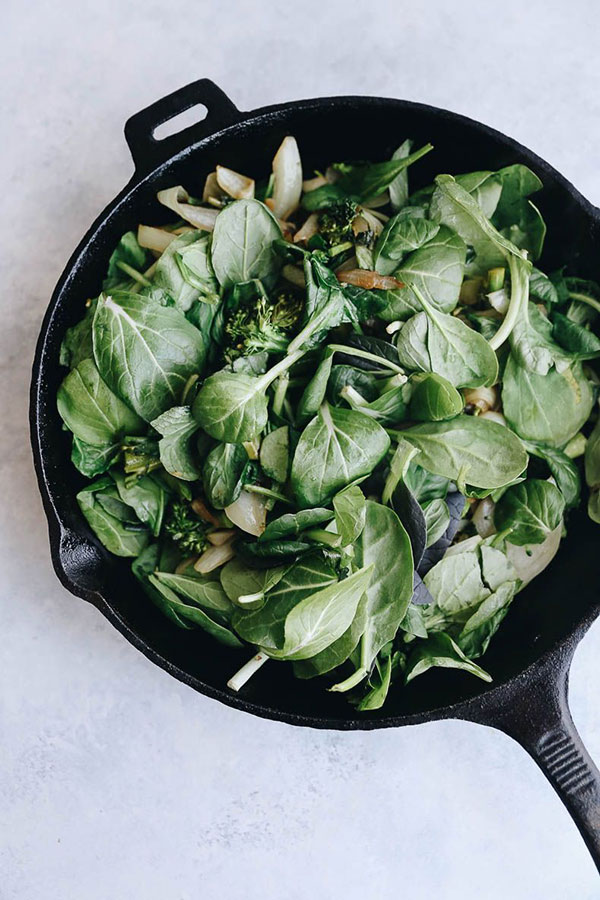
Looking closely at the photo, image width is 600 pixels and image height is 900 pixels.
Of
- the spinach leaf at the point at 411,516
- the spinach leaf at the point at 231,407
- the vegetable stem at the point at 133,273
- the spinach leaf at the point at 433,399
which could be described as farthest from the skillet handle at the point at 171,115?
the spinach leaf at the point at 411,516

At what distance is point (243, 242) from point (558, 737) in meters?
0.81

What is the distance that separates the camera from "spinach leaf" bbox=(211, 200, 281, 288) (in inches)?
47.1

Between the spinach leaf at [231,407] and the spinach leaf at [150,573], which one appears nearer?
the spinach leaf at [231,407]

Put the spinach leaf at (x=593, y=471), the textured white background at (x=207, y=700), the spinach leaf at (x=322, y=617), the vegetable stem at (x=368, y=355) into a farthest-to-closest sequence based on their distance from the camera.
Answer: the textured white background at (x=207, y=700) → the spinach leaf at (x=593, y=471) → the vegetable stem at (x=368, y=355) → the spinach leaf at (x=322, y=617)

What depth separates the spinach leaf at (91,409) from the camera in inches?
47.0

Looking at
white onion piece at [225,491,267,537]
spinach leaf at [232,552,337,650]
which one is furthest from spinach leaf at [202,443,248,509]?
spinach leaf at [232,552,337,650]

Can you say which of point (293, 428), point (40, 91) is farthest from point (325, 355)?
point (40, 91)

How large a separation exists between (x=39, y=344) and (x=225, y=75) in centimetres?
62

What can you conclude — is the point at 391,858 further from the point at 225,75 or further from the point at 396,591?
the point at 225,75

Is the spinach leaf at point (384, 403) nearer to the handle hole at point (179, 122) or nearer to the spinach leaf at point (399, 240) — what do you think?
the spinach leaf at point (399, 240)

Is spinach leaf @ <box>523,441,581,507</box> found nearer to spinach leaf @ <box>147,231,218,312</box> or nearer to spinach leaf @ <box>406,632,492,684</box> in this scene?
spinach leaf @ <box>406,632,492,684</box>

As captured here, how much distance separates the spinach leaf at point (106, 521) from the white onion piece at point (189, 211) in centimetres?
40

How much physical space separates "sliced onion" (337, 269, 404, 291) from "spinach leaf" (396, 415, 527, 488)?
0.65 feet

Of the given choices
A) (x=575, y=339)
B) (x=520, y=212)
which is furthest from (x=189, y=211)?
(x=575, y=339)
